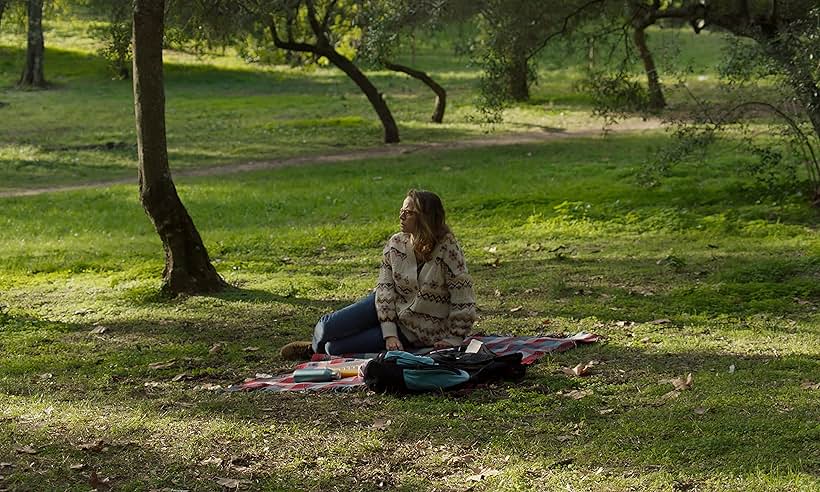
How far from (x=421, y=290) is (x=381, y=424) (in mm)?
1553

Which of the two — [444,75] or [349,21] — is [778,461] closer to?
[349,21]

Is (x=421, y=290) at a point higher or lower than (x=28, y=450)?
higher

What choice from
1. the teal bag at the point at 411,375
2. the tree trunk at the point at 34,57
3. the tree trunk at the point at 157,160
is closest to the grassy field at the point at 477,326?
the teal bag at the point at 411,375

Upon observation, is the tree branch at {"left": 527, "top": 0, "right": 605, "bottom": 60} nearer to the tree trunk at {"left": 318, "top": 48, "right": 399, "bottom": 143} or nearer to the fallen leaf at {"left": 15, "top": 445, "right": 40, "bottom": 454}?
the tree trunk at {"left": 318, "top": 48, "right": 399, "bottom": 143}

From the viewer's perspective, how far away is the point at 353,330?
7.87 meters

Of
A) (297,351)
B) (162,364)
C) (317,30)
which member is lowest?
(162,364)

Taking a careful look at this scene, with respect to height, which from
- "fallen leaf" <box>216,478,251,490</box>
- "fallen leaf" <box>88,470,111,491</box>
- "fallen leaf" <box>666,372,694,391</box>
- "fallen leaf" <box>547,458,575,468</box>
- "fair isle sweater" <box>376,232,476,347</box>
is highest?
"fair isle sweater" <box>376,232,476,347</box>

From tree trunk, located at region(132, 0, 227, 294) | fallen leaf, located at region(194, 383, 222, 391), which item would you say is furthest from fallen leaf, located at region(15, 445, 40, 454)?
tree trunk, located at region(132, 0, 227, 294)

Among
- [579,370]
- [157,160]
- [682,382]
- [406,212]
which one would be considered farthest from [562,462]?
[157,160]

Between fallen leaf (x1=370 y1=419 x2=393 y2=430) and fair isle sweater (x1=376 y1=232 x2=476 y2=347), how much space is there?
140 cm

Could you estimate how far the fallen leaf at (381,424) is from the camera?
6160mm

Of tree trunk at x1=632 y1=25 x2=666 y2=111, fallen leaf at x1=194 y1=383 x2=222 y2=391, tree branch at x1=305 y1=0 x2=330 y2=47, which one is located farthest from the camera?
tree branch at x1=305 y1=0 x2=330 y2=47

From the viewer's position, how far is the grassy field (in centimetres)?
555

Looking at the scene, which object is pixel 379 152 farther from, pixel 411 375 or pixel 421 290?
pixel 411 375
